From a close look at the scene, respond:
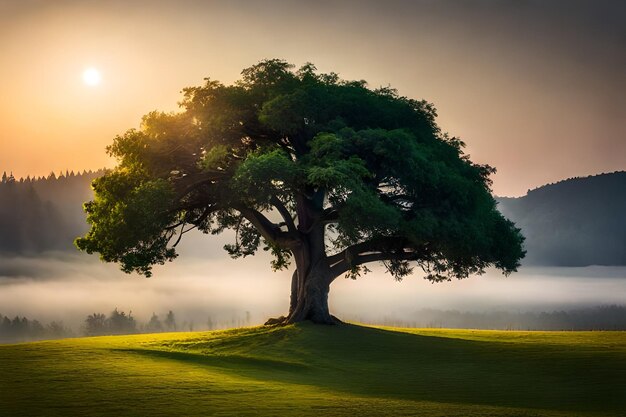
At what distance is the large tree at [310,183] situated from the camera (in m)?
46.1

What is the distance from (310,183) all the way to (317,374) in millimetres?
13069

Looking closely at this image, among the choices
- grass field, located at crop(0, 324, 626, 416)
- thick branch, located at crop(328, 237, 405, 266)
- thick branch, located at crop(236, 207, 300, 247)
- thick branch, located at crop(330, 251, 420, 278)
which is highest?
thick branch, located at crop(236, 207, 300, 247)

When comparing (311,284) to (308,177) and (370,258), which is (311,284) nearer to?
(370,258)

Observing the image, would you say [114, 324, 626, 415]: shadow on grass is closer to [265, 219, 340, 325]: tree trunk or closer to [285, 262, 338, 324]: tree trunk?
[285, 262, 338, 324]: tree trunk

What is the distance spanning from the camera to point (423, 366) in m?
38.8

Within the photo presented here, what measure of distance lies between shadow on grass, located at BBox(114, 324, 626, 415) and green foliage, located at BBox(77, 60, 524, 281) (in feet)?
19.9

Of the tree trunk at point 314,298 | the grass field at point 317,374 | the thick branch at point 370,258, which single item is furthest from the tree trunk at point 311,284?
the grass field at point 317,374

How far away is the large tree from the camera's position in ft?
151

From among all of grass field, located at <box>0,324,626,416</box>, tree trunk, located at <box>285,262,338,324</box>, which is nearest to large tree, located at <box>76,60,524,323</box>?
tree trunk, located at <box>285,262,338,324</box>

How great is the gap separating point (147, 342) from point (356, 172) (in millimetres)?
15239

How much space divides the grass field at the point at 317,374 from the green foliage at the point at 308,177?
5888 mm

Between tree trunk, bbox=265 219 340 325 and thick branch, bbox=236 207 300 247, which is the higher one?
thick branch, bbox=236 207 300 247

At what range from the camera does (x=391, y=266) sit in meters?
54.4

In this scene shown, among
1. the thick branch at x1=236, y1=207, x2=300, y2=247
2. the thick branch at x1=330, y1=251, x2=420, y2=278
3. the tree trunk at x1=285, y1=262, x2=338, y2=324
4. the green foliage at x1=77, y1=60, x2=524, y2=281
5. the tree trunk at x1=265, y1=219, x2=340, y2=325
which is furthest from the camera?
the thick branch at x1=236, y1=207, x2=300, y2=247
